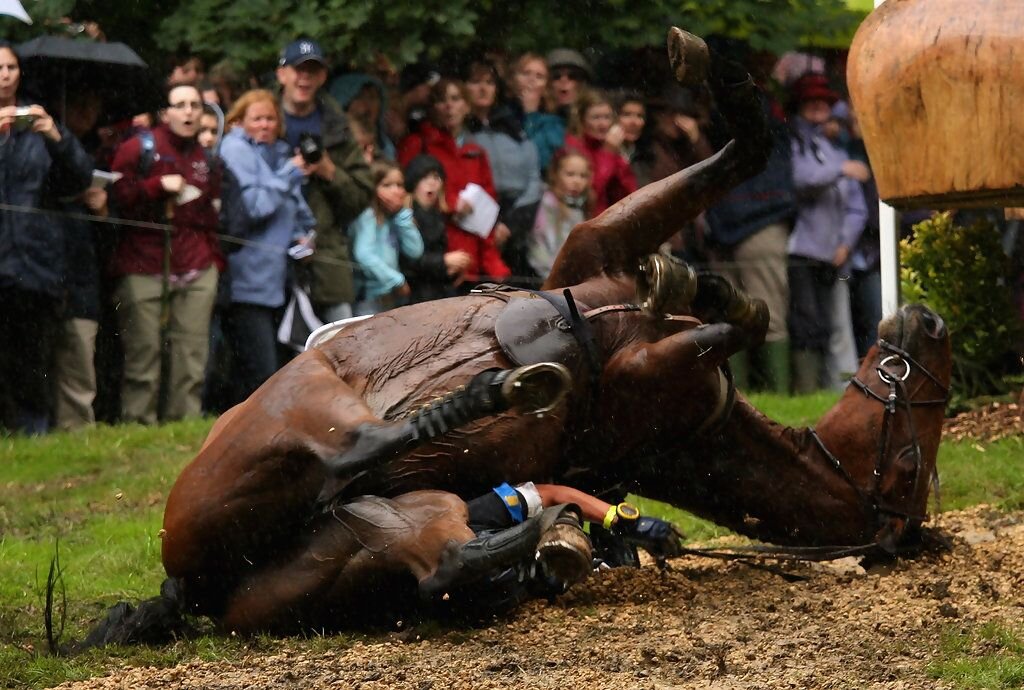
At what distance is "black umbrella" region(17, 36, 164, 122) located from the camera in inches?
391

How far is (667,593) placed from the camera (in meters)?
5.84

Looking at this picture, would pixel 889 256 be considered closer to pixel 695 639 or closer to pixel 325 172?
pixel 325 172

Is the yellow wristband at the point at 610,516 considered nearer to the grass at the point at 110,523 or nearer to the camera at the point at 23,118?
the grass at the point at 110,523

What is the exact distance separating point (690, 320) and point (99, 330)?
5.46m

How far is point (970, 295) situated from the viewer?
9820mm

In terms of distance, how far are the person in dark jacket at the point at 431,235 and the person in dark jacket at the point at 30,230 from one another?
85.4 inches

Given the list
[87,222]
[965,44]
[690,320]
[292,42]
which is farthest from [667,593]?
[292,42]

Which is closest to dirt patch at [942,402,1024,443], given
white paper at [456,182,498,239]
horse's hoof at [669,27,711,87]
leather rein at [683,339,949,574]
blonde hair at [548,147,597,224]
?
blonde hair at [548,147,597,224]

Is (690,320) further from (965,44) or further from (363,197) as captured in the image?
(363,197)

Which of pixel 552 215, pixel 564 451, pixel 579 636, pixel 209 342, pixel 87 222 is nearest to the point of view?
pixel 579 636

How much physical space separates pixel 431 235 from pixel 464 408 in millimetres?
6085

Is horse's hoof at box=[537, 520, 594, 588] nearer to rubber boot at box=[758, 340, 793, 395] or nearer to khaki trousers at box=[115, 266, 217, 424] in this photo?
khaki trousers at box=[115, 266, 217, 424]

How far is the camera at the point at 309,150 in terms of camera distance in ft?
34.0

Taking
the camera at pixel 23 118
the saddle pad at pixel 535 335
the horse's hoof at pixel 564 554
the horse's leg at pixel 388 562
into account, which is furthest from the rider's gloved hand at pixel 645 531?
the camera at pixel 23 118
